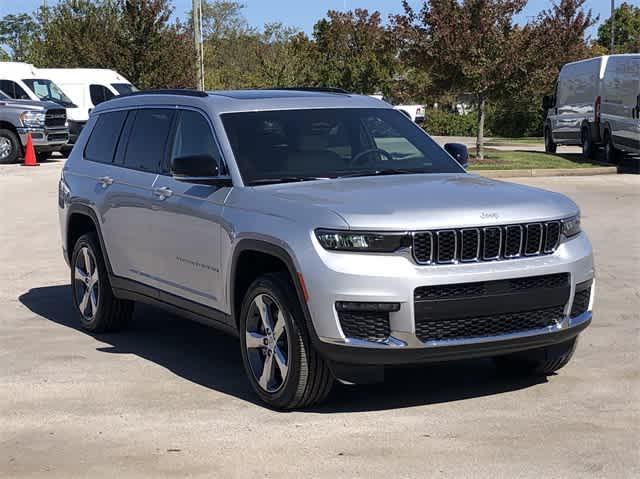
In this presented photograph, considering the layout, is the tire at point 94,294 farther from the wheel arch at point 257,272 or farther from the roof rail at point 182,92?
the wheel arch at point 257,272

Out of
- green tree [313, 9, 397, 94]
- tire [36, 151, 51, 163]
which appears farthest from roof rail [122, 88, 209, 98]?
green tree [313, 9, 397, 94]

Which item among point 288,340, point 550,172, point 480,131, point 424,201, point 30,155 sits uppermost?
point 424,201

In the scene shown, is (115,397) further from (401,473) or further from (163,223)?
(401,473)

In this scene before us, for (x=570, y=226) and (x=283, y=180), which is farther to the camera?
(x=283, y=180)

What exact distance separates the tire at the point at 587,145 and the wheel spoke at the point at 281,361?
23.5m

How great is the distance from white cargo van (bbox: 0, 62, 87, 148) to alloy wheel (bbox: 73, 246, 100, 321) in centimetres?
2467

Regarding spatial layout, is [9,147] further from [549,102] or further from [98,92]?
[549,102]

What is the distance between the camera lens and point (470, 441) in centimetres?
609

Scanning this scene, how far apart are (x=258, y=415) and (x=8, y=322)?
375cm

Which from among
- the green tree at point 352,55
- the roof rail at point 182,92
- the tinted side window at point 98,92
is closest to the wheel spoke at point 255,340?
the roof rail at point 182,92

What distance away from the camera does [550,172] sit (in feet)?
82.8

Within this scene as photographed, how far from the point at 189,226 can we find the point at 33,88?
2764 centimetres

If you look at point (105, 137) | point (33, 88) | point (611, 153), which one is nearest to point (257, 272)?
point (105, 137)

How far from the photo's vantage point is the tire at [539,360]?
7066mm
